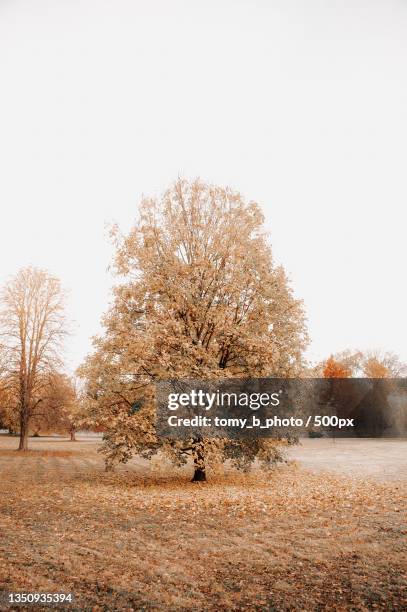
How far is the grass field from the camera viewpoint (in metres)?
6.77

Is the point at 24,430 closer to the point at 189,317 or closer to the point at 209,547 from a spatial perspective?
the point at 189,317

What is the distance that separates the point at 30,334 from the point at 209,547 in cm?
3115

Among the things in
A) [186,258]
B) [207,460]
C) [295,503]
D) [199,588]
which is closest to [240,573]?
[199,588]

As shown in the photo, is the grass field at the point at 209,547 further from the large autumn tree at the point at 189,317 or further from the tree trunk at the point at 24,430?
the tree trunk at the point at 24,430

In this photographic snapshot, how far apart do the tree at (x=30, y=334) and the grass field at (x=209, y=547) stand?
20049 millimetres

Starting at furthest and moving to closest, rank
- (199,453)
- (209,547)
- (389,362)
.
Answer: (389,362) → (199,453) → (209,547)

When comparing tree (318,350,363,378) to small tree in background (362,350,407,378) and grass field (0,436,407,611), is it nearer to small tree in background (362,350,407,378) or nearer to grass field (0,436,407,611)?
small tree in background (362,350,407,378)

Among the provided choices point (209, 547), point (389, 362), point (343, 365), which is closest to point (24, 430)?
point (209, 547)

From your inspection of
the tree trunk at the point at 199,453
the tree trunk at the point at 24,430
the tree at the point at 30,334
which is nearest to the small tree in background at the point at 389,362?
the tree at the point at 30,334

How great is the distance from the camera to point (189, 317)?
18531mm

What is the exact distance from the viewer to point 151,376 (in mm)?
17781

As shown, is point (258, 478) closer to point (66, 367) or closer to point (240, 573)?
point (240, 573)

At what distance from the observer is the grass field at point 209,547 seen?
677 cm

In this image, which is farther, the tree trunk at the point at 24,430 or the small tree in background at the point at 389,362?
the small tree in background at the point at 389,362
